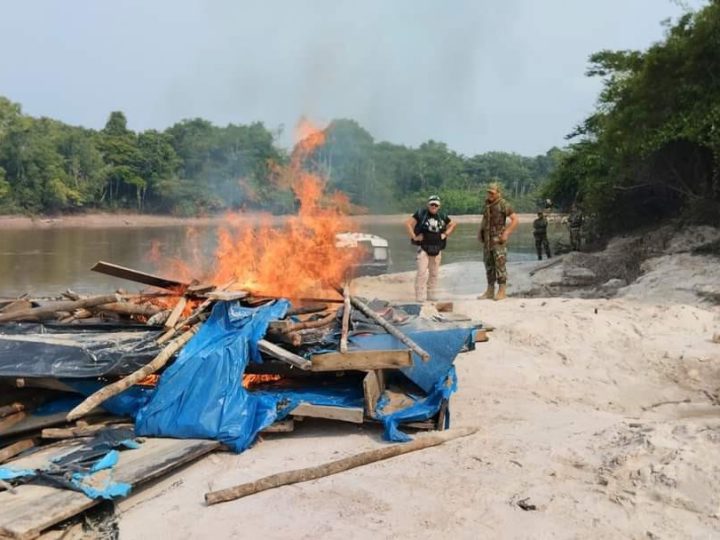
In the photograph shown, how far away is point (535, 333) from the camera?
839cm

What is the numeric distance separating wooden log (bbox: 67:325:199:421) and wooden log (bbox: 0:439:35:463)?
0.46 metres

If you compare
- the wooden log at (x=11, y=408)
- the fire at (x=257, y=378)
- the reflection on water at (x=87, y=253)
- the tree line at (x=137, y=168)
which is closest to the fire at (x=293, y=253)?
the fire at (x=257, y=378)

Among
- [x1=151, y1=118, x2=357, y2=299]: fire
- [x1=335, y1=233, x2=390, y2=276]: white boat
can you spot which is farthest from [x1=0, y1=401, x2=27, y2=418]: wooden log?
[x1=335, y1=233, x2=390, y2=276]: white boat

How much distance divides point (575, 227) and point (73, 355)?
18.9 meters

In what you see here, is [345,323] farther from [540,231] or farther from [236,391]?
[540,231]

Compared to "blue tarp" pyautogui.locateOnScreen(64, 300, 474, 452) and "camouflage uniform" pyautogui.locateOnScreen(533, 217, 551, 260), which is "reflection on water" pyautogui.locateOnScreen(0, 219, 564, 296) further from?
"blue tarp" pyautogui.locateOnScreen(64, 300, 474, 452)

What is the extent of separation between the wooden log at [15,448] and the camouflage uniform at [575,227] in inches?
734

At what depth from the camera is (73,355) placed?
5285 millimetres

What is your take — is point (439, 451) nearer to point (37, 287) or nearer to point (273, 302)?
point (273, 302)

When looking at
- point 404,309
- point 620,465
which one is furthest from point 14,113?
point 620,465

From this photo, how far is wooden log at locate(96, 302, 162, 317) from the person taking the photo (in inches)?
269

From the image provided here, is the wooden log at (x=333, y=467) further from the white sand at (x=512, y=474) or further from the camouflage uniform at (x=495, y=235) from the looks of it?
the camouflage uniform at (x=495, y=235)

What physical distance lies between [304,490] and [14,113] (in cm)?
5970

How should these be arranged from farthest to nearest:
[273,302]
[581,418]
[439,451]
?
[273,302]
[581,418]
[439,451]
